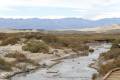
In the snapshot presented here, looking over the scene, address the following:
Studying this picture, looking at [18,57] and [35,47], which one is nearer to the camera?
[18,57]

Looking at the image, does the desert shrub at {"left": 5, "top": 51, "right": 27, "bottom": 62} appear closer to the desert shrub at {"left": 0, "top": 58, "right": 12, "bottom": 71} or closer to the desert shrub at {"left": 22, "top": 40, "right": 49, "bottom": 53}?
the desert shrub at {"left": 0, "top": 58, "right": 12, "bottom": 71}

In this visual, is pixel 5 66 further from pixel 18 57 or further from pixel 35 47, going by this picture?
pixel 35 47

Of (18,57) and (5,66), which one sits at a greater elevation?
(5,66)

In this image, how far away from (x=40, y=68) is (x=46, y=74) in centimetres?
559

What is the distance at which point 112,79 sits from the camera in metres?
20.5

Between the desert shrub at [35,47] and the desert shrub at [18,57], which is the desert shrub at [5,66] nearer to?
the desert shrub at [18,57]

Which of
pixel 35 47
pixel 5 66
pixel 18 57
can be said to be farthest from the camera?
pixel 35 47

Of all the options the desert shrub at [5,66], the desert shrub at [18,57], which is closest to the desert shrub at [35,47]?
the desert shrub at [18,57]

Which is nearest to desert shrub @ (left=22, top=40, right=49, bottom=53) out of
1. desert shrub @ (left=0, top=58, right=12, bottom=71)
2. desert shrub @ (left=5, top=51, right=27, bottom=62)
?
desert shrub @ (left=5, top=51, right=27, bottom=62)

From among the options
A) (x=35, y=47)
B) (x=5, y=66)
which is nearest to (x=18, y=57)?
(x=5, y=66)

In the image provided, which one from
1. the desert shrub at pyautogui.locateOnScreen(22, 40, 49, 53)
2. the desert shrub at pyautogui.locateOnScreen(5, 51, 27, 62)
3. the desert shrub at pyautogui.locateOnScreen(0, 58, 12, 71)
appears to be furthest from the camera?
the desert shrub at pyautogui.locateOnScreen(22, 40, 49, 53)

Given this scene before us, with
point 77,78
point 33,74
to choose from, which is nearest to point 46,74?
point 33,74

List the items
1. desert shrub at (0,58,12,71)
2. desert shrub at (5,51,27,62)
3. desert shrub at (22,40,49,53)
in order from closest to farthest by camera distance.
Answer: desert shrub at (0,58,12,71) → desert shrub at (5,51,27,62) → desert shrub at (22,40,49,53)

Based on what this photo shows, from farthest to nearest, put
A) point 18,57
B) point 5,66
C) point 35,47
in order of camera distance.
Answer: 1. point 35,47
2. point 18,57
3. point 5,66
